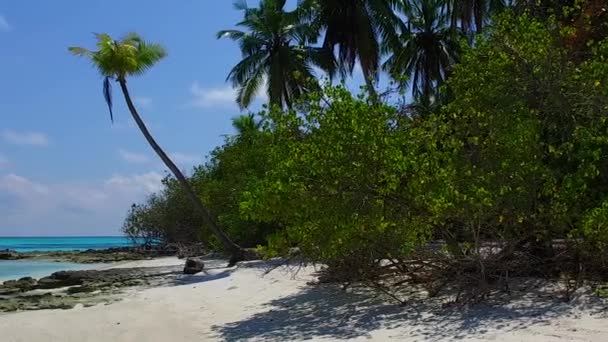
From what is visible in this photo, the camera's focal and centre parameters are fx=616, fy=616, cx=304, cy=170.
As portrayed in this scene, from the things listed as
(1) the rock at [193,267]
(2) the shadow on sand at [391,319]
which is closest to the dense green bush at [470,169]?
(2) the shadow on sand at [391,319]

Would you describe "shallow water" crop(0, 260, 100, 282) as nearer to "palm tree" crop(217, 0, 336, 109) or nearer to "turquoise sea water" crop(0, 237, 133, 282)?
"turquoise sea water" crop(0, 237, 133, 282)

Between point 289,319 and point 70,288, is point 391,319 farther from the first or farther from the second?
point 70,288

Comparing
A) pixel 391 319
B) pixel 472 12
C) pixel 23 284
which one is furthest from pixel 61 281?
pixel 472 12

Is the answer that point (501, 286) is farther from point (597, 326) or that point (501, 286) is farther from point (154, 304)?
point (154, 304)

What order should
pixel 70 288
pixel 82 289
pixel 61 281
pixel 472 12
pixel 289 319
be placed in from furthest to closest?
pixel 472 12, pixel 61 281, pixel 70 288, pixel 82 289, pixel 289 319

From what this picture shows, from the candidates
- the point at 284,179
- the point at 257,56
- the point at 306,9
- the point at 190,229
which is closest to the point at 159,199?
the point at 190,229

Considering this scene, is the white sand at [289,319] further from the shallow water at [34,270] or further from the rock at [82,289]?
the shallow water at [34,270]

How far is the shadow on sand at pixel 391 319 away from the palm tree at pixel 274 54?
1889cm

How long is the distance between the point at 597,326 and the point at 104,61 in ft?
64.0

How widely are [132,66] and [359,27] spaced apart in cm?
985

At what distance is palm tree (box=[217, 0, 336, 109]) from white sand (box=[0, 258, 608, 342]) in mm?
15490

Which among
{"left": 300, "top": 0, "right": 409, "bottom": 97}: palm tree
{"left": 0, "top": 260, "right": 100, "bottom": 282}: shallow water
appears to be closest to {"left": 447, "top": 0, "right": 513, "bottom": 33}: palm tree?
{"left": 300, "top": 0, "right": 409, "bottom": 97}: palm tree

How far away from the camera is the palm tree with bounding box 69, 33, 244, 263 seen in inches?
883

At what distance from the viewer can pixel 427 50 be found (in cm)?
3027
